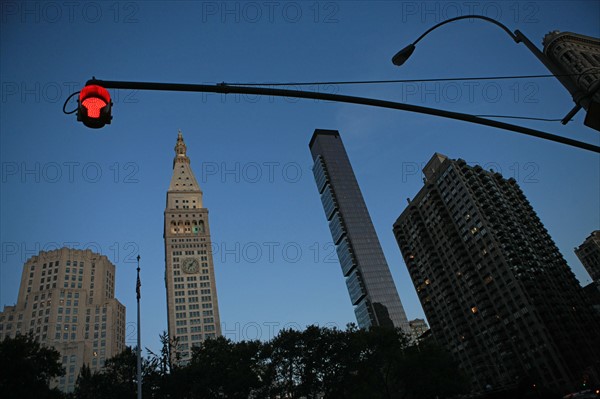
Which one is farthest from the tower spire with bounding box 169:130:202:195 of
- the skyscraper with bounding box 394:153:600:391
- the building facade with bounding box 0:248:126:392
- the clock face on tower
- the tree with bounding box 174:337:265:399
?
the tree with bounding box 174:337:265:399

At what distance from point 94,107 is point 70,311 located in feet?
463

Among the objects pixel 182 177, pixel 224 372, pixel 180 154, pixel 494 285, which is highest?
pixel 180 154

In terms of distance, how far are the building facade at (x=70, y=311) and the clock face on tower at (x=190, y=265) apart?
31616 millimetres

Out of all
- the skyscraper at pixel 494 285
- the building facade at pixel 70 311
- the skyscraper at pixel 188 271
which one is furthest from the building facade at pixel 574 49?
the building facade at pixel 70 311

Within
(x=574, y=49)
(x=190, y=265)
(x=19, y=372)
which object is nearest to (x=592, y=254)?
(x=574, y=49)

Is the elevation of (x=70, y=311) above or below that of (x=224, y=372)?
above

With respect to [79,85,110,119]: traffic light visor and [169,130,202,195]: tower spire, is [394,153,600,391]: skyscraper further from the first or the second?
[79,85,110,119]: traffic light visor

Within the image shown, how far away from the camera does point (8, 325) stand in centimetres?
11850

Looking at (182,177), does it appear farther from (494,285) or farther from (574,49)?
(574,49)

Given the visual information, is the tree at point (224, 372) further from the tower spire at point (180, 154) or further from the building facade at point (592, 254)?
the building facade at point (592, 254)

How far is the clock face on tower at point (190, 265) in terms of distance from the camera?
409 ft

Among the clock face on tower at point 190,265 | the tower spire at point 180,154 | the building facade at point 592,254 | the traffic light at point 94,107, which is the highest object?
the tower spire at point 180,154

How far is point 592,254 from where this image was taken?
174 meters

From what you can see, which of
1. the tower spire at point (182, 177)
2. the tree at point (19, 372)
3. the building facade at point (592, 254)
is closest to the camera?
the tree at point (19, 372)
